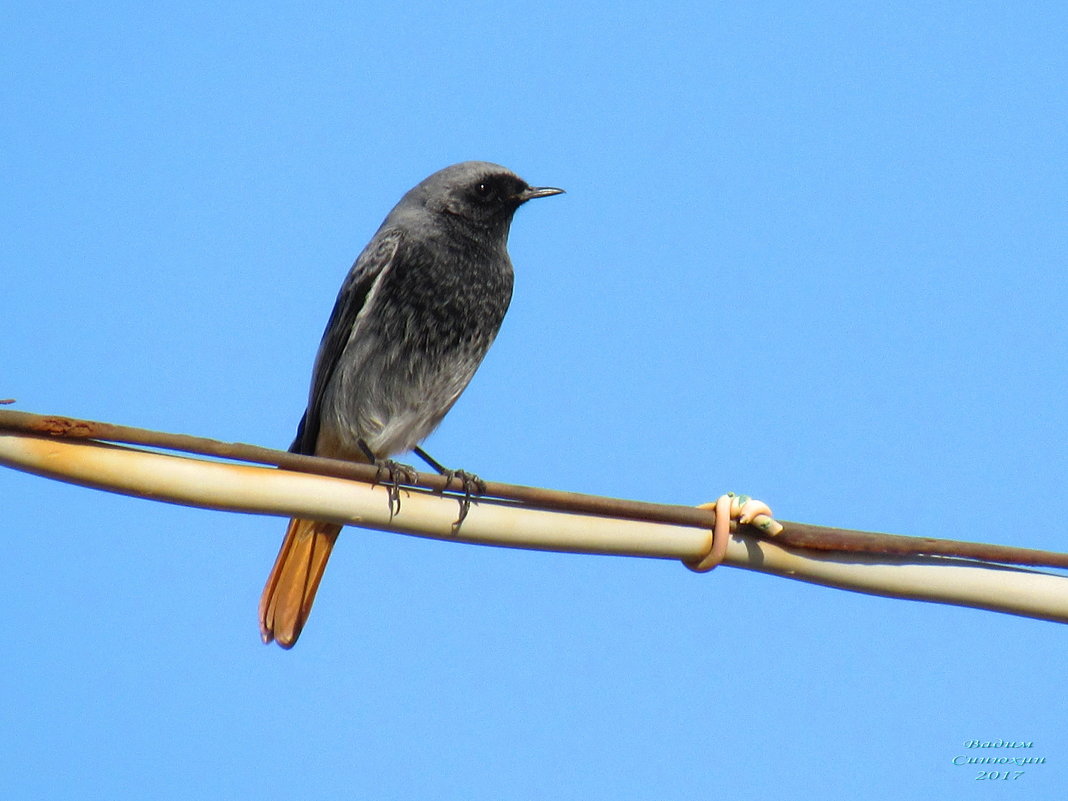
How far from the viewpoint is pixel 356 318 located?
18.3 ft

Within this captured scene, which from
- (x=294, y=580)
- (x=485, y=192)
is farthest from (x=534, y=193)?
(x=294, y=580)

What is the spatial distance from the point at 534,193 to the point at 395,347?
134 cm

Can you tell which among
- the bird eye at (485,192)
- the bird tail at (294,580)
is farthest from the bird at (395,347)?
the bird eye at (485,192)

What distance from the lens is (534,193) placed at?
20.7ft

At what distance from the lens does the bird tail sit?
202 inches

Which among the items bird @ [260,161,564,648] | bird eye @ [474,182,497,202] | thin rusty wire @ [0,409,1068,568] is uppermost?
bird eye @ [474,182,497,202]

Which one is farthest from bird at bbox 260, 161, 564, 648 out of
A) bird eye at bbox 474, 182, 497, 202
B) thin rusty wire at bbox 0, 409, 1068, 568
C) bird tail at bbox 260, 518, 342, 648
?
thin rusty wire at bbox 0, 409, 1068, 568

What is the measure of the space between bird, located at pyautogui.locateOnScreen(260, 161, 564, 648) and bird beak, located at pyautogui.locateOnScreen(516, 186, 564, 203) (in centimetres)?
40

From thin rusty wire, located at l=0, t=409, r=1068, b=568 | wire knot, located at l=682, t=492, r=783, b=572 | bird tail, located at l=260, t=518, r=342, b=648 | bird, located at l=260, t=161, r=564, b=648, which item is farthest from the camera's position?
bird, located at l=260, t=161, r=564, b=648

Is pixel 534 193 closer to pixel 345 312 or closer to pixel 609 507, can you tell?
pixel 345 312

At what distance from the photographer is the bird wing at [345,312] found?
5.57 m

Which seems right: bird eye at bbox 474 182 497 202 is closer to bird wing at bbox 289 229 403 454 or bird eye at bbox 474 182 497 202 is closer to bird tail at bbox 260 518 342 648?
bird wing at bbox 289 229 403 454

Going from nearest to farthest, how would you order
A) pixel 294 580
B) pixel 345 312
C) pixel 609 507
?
1. pixel 609 507
2. pixel 294 580
3. pixel 345 312

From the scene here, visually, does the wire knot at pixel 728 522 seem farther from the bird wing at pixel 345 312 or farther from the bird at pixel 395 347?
the bird wing at pixel 345 312
